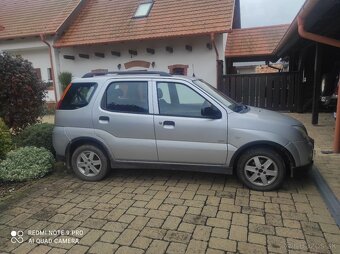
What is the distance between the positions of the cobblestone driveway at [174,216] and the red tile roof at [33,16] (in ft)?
37.8

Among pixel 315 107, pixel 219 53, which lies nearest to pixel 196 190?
pixel 315 107

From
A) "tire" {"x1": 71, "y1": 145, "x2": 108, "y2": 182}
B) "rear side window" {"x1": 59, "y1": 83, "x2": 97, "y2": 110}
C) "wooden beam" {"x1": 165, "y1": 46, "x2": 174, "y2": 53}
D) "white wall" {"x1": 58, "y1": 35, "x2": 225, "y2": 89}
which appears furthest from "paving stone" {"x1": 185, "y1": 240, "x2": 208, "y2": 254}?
"wooden beam" {"x1": 165, "y1": 46, "x2": 174, "y2": 53}

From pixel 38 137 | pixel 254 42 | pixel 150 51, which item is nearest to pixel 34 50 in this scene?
pixel 150 51

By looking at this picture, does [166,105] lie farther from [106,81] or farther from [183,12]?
[183,12]

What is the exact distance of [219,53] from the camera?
12.4 meters

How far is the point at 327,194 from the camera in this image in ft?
13.6

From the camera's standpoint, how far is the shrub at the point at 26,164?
4.96m

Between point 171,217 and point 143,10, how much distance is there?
12.6 meters

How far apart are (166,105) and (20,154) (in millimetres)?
2732

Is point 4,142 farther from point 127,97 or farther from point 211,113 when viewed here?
point 211,113

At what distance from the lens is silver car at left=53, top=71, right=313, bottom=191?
4.27m

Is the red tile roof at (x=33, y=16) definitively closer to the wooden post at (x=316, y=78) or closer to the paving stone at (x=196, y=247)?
the wooden post at (x=316, y=78)

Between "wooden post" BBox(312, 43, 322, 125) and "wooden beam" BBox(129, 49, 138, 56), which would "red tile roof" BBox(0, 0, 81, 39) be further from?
"wooden post" BBox(312, 43, 322, 125)

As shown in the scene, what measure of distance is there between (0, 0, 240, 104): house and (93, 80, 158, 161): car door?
7648 millimetres
